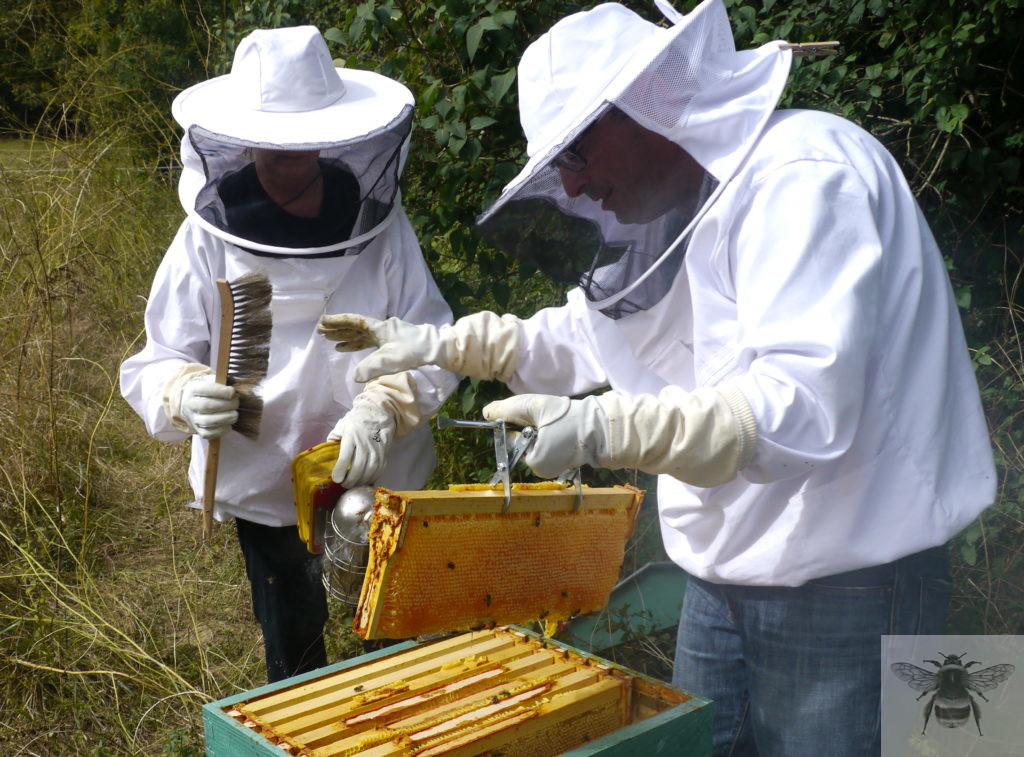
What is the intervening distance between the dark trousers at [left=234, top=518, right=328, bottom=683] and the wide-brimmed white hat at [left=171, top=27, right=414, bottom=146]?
3.77 feet

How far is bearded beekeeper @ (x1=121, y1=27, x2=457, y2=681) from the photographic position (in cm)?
253

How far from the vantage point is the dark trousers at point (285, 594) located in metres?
2.81

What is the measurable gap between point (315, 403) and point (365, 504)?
0.57 metres

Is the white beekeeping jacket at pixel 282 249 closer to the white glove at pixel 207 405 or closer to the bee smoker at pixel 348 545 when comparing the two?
the white glove at pixel 207 405

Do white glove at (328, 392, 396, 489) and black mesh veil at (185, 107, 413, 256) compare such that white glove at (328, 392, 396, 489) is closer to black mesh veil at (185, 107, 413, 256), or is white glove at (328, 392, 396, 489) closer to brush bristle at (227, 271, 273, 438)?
brush bristle at (227, 271, 273, 438)

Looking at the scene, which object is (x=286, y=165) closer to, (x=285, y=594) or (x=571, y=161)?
(x=571, y=161)

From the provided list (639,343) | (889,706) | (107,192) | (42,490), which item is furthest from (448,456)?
(107,192)

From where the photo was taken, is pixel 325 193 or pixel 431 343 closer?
pixel 431 343

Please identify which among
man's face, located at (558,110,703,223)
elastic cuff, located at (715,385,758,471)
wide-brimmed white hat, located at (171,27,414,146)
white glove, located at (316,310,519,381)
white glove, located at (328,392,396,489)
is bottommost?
white glove, located at (328,392,396,489)

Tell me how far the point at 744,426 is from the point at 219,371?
144 cm

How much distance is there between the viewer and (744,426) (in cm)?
145

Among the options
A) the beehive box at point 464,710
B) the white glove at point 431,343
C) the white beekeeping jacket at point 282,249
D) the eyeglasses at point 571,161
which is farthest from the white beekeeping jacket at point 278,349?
the eyeglasses at point 571,161

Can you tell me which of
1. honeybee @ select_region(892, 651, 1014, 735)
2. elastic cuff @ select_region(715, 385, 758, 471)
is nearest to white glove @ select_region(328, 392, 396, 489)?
elastic cuff @ select_region(715, 385, 758, 471)

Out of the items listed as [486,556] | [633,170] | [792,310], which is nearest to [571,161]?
[633,170]
